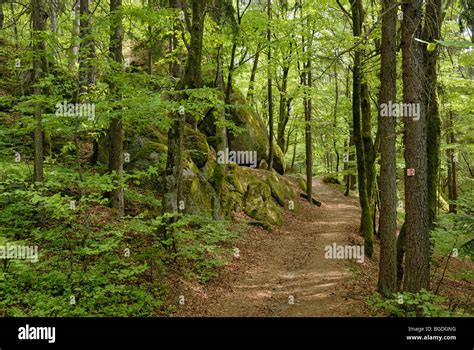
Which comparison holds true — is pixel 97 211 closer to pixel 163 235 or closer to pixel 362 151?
pixel 163 235

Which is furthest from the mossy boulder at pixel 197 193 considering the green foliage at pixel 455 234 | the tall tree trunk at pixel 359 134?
the green foliage at pixel 455 234

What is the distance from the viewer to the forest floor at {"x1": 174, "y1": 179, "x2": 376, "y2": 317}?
26.0ft

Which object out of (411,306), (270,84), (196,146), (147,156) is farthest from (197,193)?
(270,84)

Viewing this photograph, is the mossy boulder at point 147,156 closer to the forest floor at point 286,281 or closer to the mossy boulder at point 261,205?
the forest floor at point 286,281

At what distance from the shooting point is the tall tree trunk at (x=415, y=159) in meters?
6.20

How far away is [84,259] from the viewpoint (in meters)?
7.72

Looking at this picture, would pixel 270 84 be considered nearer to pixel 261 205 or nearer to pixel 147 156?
pixel 261 205

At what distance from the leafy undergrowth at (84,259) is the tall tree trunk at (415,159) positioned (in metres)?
4.93

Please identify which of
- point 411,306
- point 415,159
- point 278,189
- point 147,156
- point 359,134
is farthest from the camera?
point 278,189

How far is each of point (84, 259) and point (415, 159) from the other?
713 centimetres

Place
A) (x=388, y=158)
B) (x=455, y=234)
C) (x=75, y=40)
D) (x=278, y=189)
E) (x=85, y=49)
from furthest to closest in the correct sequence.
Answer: (x=278, y=189)
(x=455, y=234)
(x=388, y=158)
(x=85, y=49)
(x=75, y=40)

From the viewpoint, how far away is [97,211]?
9.86 meters
